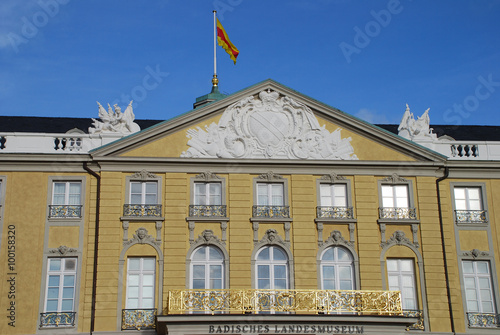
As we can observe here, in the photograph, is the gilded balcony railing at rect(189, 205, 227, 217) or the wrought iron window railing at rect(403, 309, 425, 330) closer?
the wrought iron window railing at rect(403, 309, 425, 330)

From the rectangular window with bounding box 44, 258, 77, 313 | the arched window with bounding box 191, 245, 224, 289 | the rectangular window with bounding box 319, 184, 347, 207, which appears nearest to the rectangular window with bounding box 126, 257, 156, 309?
the arched window with bounding box 191, 245, 224, 289

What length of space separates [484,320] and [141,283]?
517 inches

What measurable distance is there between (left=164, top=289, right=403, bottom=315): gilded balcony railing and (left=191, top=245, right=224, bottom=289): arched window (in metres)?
1.51

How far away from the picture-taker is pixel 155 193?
30922 mm

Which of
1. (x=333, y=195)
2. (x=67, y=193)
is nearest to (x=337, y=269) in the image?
(x=333, y=195)

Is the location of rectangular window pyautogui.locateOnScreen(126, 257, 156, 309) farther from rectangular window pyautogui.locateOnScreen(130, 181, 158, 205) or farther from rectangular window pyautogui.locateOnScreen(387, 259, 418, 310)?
rectangular window pyautogui.locateOnScreen(387, 259, 418, 310)

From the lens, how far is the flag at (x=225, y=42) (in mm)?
35406

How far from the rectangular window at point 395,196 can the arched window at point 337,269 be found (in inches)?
108

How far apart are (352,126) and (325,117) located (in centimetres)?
116

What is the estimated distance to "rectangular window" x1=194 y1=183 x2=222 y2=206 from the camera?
3090 centimetres

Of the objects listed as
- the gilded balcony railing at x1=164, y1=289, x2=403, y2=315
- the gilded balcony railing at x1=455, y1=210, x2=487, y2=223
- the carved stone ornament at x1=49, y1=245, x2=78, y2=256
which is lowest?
the gilded balcony railing at x1=164, y1=289, x2=403, y2=315

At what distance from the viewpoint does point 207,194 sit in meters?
31.0

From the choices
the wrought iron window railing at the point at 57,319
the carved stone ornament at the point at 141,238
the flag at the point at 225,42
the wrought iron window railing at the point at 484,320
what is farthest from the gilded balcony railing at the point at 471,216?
the wrought iron window railing at the point at 57,319

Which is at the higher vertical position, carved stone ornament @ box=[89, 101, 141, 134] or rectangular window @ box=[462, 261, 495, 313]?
carved stone ornament @ box=[89, 101, 141, 134]
